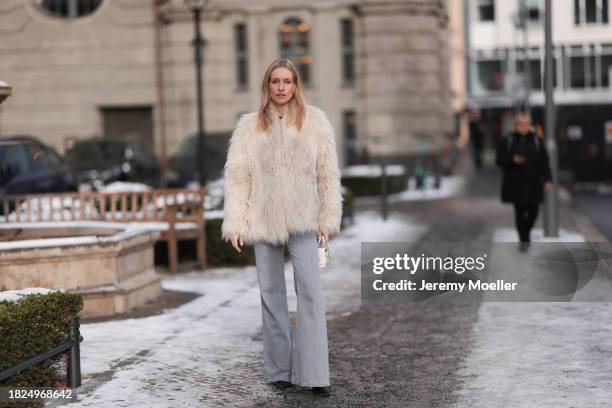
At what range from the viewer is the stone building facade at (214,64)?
35625mm

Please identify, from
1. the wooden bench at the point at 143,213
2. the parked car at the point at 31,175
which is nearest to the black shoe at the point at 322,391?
the wooden bench at the point at 143,213

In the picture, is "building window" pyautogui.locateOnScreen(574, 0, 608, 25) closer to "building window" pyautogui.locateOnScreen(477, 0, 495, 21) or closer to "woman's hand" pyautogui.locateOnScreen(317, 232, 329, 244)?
"building window" pyautogui.locateOnScreen(477, 0, 495, 21)

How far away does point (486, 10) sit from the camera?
57750 mm

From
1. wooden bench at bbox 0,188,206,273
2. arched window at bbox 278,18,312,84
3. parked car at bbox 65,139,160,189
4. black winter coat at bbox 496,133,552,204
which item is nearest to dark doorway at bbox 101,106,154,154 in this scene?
arched window at bbox 278,18,312,84

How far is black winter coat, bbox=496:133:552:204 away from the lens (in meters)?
15.0

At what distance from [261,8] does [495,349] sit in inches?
1105

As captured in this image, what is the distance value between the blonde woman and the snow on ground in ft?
1.69

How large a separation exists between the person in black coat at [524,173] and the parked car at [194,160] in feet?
42.4

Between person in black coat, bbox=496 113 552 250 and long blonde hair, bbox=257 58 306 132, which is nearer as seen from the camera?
long blonde hair, bbox=257 58 306 132

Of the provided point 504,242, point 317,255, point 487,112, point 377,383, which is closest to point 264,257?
point 317,255

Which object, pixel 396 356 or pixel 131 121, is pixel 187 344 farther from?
pixel 131 121

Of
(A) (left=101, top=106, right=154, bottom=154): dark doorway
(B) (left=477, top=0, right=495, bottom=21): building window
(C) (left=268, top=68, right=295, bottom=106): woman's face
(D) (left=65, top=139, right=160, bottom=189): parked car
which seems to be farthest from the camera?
(B) (left=477, top=0, right=495, bottom=21): building window

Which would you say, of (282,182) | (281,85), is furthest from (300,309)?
(281,85)

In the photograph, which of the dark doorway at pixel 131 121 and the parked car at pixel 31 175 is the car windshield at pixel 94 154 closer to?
the parked car at pixel 31 175
